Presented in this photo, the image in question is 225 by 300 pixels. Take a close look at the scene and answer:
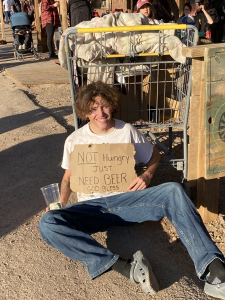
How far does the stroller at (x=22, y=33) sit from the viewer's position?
11.2 metres

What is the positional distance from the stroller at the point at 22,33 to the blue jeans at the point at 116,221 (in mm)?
9664

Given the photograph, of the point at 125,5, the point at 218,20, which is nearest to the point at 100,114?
the point at 218,20

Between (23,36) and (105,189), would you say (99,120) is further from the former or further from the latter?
(23,36)

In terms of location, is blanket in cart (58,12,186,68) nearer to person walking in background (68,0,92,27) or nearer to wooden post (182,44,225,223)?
wooden post (182,44,225,223)

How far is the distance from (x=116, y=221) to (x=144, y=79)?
4.36 ft

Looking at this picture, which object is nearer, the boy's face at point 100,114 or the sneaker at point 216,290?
the sneaker at point 216,290

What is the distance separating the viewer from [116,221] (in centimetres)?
271

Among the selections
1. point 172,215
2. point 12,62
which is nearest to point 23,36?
point 12,62

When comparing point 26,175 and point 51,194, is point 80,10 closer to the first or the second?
point 26,175

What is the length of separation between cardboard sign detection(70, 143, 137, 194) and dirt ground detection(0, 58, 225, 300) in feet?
1.46

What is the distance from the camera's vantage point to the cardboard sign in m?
2.73

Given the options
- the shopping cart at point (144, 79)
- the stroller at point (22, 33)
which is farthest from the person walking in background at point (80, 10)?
the stroller at point (22, 33)

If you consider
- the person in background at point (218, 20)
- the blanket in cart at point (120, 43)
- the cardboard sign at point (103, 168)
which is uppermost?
the person in background at point (218, 20)

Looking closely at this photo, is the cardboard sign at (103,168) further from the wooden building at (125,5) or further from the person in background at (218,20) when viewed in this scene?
the wooden building at (125,5)
